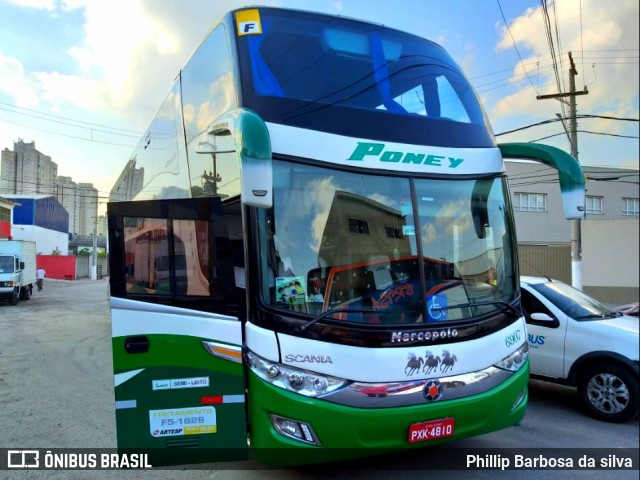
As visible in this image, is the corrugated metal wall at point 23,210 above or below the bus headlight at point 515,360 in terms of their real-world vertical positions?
above

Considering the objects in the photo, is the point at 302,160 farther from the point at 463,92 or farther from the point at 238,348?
the point at 463,92

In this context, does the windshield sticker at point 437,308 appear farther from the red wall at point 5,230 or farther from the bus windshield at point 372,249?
the red wall at point 5,230

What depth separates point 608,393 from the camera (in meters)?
4.59

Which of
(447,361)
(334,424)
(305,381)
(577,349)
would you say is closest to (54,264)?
(305,381)

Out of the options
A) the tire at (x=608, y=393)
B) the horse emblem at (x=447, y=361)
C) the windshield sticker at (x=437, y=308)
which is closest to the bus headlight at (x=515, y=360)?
the horse emblem at (x=447, y=361)

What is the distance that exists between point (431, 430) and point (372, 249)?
1.29m

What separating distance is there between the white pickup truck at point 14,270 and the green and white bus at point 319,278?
1.69m

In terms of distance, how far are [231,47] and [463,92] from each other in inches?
81.6

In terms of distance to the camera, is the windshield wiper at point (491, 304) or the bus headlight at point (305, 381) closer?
the bus headlight at point (305, 381)

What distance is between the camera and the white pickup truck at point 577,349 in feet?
14.4

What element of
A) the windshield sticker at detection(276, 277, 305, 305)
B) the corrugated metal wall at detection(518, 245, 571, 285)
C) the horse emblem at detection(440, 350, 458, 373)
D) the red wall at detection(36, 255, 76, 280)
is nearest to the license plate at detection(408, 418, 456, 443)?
the horse emblem at detection(440, 350, 458, 373)

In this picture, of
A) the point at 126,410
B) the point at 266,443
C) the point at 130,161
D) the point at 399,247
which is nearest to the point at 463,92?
the point at 399,247

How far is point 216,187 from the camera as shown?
3.59 metres

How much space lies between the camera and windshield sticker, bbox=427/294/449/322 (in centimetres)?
311
